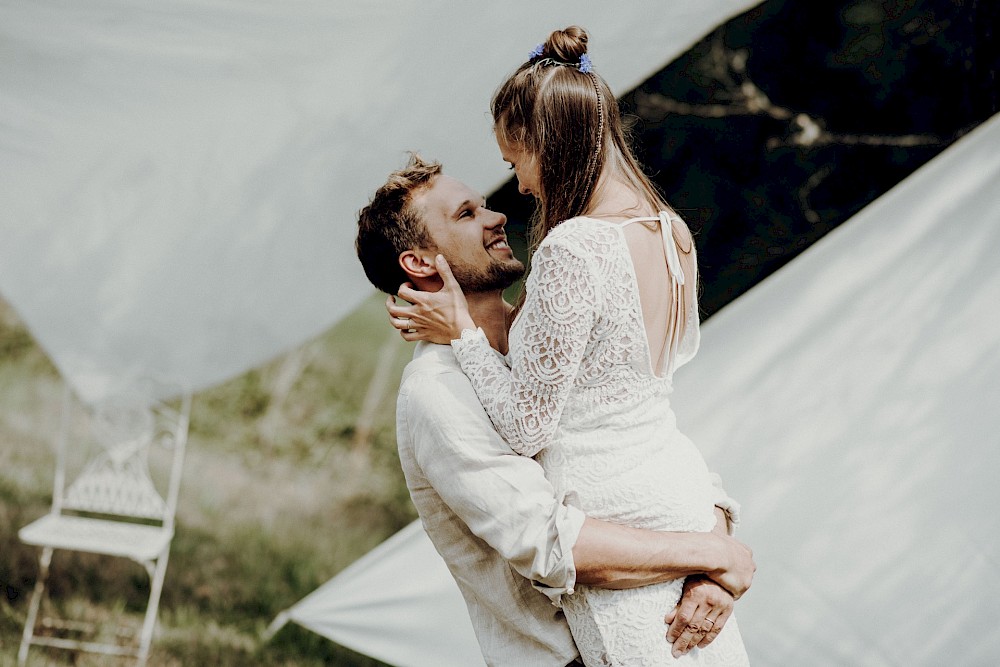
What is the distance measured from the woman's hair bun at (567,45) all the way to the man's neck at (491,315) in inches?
17.3

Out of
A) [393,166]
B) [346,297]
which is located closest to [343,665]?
[346,297]

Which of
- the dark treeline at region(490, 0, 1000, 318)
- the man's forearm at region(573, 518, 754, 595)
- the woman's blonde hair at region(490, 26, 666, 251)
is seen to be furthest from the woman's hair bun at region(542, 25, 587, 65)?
the dark treeline at region(490, 0, 1000, 318)

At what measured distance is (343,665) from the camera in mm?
3645

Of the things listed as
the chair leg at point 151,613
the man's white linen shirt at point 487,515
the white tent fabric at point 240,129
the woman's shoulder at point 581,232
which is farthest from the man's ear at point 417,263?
the chair leg at point 151,613

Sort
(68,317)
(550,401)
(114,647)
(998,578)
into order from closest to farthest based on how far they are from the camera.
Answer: (550,401) → (998,578) → (68,317) → (114,647)

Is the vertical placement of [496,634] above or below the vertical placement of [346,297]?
below

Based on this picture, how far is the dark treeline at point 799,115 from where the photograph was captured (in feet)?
10.7

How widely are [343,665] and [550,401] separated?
2658mm

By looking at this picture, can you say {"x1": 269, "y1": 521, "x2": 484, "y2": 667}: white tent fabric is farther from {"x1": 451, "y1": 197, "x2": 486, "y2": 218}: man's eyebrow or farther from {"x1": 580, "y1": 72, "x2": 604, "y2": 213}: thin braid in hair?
{"x1": 580, "y1": 72, "x2": 604, "y2": 213}: thin braid in hair

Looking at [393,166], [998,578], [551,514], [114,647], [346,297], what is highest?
[393,166]

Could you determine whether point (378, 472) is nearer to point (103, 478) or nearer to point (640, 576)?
point (103, 478)

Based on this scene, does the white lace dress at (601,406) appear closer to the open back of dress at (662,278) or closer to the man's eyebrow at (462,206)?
the open back of dress at (662,278)

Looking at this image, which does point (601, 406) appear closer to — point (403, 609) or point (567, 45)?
point (567, 45)

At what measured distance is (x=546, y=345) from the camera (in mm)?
1348
